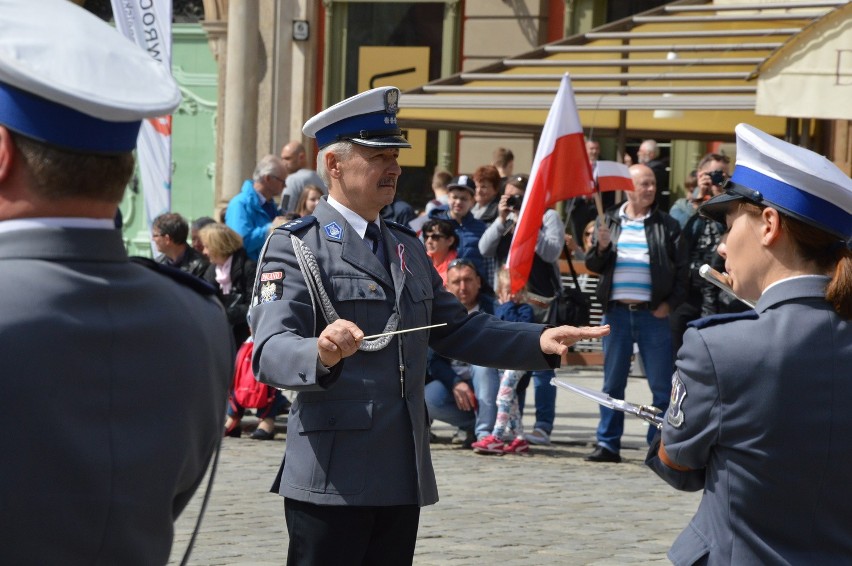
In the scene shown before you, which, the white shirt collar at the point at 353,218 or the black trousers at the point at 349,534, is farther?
the white shirt collar at the point at 353,218

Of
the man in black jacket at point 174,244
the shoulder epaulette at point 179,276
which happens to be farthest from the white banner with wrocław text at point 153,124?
the shoulder epaulette at point 179,276

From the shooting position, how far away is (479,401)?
409 inches

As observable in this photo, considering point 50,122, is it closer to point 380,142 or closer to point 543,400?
point 380,142

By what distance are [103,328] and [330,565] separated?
6.46 ft

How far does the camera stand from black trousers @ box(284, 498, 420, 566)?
13.3ft

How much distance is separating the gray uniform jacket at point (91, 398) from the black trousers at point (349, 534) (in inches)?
66.5

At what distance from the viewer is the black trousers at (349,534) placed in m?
4.06

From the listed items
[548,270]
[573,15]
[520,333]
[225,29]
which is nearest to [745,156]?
[520,333]

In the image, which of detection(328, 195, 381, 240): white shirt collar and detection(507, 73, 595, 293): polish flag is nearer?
detection(328, 195, 381, 240): white shirt collar

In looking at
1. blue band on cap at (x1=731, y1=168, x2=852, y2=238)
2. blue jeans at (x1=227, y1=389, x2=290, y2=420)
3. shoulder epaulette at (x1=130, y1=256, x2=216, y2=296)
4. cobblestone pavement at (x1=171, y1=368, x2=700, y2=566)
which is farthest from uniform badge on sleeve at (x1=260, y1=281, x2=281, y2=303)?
blue jeans at (x1=227, y1=389, x2=290, y2=420)

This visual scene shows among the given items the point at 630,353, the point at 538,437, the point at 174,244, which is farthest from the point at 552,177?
the point at 174,244

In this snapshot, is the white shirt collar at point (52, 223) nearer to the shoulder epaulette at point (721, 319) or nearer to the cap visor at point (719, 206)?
the shoulder epaulette at point (721, 319)

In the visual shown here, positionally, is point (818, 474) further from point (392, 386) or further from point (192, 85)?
point (192, 85)

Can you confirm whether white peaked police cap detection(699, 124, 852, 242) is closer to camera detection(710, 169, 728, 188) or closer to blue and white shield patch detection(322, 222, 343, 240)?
blue and white shield patch detection(322, 222, 343, 240)
